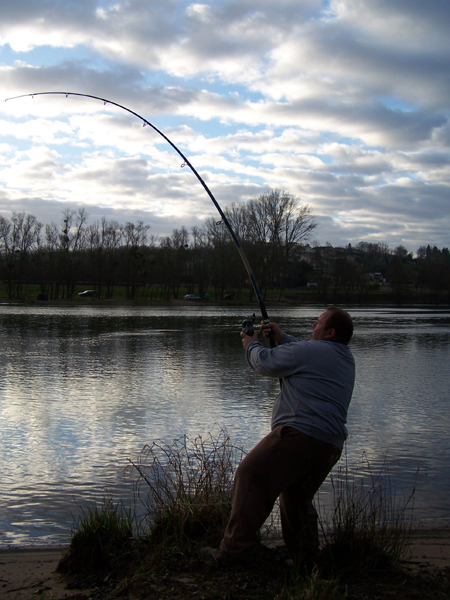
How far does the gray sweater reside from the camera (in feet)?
12.2

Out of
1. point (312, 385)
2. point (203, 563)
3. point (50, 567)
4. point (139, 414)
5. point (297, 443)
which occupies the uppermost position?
point (312, 385)

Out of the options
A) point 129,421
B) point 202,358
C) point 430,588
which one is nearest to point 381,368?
point 202,358

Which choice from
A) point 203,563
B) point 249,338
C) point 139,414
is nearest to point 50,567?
point 203,563

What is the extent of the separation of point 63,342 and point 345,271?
6531 cm

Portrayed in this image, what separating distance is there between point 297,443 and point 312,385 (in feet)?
1.21

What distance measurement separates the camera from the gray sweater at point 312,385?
3.73 m

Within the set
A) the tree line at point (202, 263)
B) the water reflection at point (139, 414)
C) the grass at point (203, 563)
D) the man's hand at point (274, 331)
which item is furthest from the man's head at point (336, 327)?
the tree line at point (202, 263)

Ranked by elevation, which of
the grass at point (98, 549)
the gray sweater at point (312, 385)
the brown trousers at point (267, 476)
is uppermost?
the gray sweater at point (312, 385)

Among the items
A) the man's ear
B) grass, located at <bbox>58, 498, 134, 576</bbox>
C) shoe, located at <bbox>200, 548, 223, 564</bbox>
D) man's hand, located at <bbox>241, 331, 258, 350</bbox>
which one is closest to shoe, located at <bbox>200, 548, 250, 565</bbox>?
shoe, located at <bbox>200, 548, 223, 564</bbox>

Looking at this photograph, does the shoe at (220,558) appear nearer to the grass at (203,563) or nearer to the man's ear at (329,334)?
the grass at (203,563)

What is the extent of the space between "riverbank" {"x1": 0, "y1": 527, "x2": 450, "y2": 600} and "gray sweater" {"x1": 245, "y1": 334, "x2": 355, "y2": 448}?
42.0 inches

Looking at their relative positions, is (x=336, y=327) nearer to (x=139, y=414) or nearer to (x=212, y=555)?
(x=212, y=555)

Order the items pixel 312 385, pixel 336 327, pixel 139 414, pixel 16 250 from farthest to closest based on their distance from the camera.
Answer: pixel 16 250 < pixel 139 414 < pixel 336 327 < pixel 312 385

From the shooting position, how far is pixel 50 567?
13.7 feet
